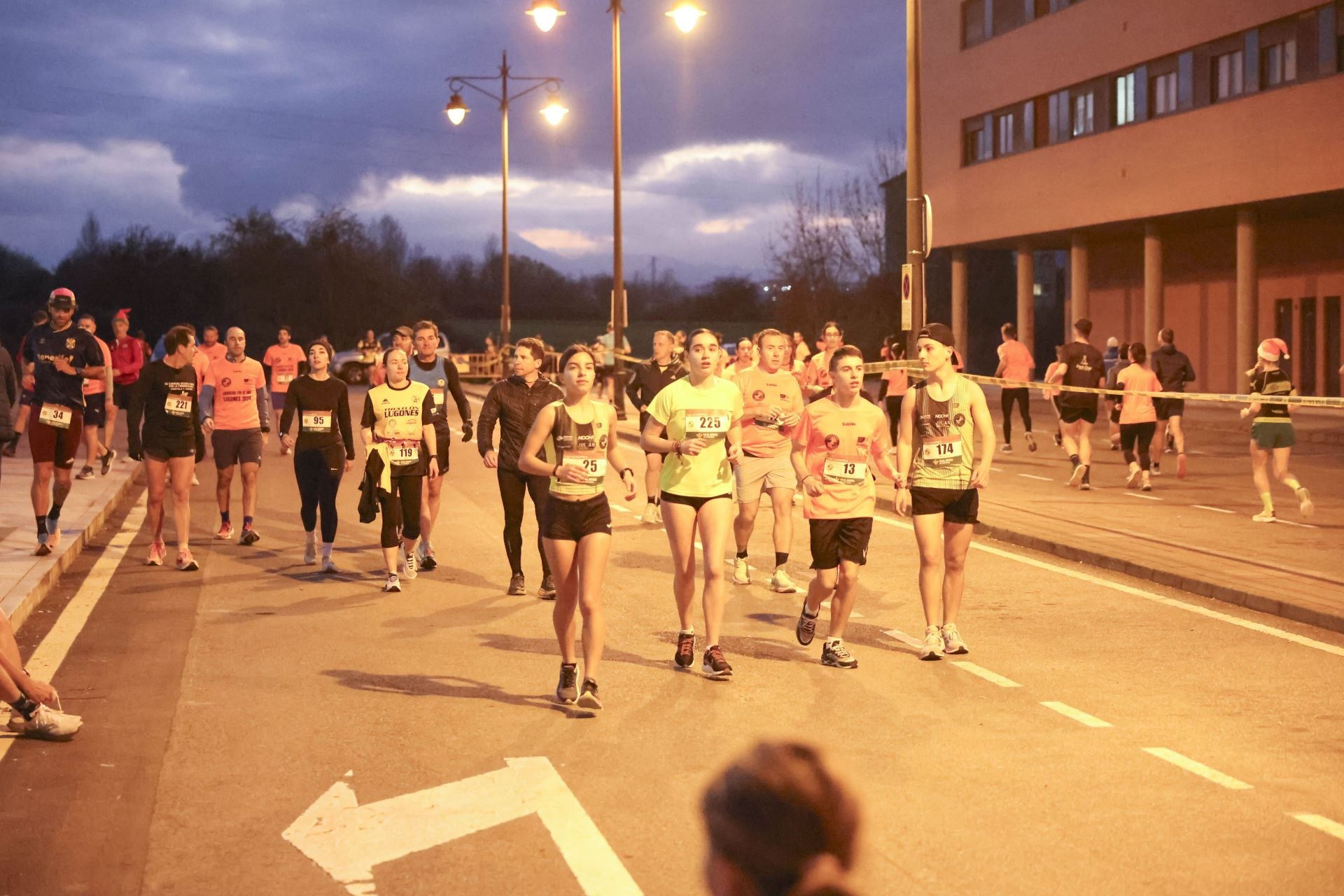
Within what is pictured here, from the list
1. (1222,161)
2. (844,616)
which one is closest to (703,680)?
(844,616)

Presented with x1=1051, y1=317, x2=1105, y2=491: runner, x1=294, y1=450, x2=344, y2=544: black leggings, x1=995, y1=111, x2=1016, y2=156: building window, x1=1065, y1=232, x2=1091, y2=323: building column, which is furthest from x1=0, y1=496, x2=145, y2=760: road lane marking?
x1=995, y1=111, x2=1016, y2=156: building window

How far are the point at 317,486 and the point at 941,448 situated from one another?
5.61 m

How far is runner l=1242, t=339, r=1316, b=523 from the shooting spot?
47.0ft

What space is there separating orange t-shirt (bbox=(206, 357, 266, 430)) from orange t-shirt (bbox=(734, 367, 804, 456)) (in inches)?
182

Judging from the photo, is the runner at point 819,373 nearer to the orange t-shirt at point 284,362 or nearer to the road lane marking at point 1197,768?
the orange t-shirt at point 284,362

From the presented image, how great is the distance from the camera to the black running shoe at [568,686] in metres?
7.64

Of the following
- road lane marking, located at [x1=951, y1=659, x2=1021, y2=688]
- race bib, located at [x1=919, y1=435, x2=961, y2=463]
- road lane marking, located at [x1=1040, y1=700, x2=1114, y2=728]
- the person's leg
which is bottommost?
road lane marking, located at [x1=1040, y1=700, x2=1114, y2=728]

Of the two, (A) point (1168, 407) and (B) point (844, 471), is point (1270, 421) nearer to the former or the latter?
(A) point (1168, 407)

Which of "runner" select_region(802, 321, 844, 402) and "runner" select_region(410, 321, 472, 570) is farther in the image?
"runner" select_region(802, 321, 844, 402)

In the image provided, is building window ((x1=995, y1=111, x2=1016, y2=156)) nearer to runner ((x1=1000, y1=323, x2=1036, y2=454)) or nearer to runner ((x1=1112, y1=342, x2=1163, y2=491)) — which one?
runner ((x1=1000, y1=323, x2=1036, y2=454))

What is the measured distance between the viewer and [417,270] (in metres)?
111

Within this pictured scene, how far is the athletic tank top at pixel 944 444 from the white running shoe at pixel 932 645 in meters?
0.80

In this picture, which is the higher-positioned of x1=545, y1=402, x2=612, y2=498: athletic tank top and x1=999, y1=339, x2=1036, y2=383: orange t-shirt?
x1=999, y1=339, x2=1036, y2=383: orange t-shirt

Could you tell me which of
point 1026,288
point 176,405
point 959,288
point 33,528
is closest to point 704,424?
point 176,405
